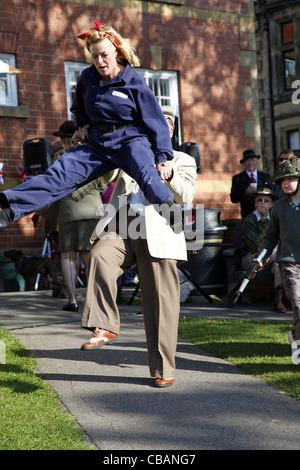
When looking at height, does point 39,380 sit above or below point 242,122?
below

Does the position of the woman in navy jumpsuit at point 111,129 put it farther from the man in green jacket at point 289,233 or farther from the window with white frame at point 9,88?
the window with white frame at point 9,88

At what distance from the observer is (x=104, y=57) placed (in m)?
4.42

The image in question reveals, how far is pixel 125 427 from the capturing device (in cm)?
361

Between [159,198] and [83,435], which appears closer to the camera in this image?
[83,435]

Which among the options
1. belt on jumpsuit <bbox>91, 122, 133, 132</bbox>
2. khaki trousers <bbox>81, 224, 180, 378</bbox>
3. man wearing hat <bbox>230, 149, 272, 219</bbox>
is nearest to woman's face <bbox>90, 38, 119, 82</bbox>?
belt on jumpsuit <bbox>91, 122, 133, 132</bbox>

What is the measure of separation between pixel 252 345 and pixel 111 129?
2.47m

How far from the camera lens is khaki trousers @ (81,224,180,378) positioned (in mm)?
4449

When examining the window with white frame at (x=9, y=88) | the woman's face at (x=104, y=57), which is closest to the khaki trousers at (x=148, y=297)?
the woman's face at (x=104, y=57)

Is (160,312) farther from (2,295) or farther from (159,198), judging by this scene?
(2,295)

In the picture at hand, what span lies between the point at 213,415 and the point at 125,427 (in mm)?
547

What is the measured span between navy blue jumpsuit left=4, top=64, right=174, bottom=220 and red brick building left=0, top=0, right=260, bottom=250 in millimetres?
7742

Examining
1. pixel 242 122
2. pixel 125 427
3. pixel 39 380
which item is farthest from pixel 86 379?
pixel 242 122

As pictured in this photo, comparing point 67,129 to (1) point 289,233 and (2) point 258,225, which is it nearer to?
(2) point 258,225
